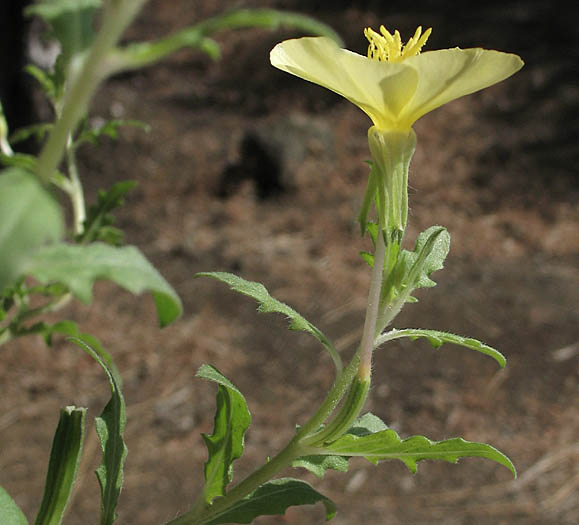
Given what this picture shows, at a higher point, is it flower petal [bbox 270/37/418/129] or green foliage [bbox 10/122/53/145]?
flower petal [bbox 270/37/418/129]

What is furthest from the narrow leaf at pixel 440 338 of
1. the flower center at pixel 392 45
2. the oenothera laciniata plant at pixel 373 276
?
the flower center at pixel 392 45

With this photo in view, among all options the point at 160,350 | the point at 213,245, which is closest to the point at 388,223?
the point at 160,350

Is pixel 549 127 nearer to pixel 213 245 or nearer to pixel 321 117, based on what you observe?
pixel 321 117

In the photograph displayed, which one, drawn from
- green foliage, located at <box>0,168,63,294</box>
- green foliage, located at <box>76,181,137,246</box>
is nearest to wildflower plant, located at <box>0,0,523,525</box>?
green foliage, located at <box>0,168,63,294</box>

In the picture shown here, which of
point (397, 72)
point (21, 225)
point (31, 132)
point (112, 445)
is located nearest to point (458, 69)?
point (397, 72)

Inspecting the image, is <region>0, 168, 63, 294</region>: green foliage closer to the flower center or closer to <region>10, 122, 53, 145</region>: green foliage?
the flower center

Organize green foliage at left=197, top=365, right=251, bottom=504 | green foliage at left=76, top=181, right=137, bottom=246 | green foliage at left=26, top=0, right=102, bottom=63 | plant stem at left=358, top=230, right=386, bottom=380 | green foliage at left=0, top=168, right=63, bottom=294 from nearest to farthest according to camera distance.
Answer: green foliage at left=0, top=168, right=63, bottom=294 → green foliage at left=26, top=0, right=102, bottom=63 → plant stem at left=358, top=230, right=386, bottom=380 → green foliage at left=197, top=365, right=251, bottom=504 → green foliage at left=76, top=181, right=137, bottom=246
